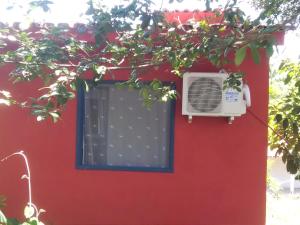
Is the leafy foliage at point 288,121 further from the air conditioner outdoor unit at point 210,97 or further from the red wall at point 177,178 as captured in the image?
the air conditioner outdoor unit at point 210,97

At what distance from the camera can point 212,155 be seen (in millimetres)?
5332

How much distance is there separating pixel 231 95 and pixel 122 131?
1.27m

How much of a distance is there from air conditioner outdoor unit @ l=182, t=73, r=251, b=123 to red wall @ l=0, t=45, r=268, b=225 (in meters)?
0.22

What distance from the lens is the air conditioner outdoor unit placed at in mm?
5043

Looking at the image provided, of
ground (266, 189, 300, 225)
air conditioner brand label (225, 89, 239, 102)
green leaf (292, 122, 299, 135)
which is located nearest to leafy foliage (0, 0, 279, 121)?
air conditioner brand label (225, 89, 239, 102)

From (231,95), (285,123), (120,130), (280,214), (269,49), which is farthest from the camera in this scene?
(280,214)

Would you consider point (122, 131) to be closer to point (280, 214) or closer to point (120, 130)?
point (120, 130)

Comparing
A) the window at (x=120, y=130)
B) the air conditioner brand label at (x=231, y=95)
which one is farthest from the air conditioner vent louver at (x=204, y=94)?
the window at (x=120, y=130)

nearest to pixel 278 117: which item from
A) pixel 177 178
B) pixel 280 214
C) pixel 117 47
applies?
pixel 177 178

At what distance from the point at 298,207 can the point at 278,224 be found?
404cm

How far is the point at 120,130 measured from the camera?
5496mm

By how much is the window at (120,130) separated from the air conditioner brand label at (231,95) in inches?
29.2

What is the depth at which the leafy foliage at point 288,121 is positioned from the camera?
5188 millimetres

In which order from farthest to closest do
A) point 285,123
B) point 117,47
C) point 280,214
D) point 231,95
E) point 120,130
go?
1. point 280,214
2. point 120,130
3. point 285,123
4. point 231,95
5. point 117,47
